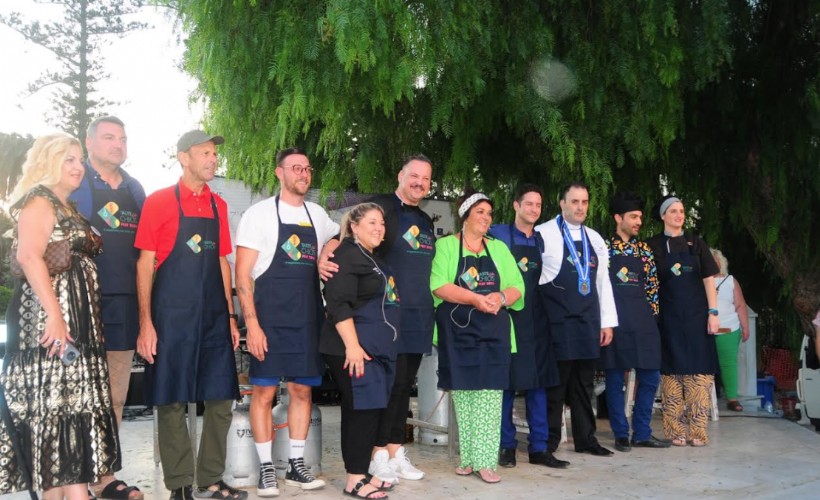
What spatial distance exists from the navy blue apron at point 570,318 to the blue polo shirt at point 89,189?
2319mm

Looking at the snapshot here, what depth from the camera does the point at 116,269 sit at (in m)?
3.66

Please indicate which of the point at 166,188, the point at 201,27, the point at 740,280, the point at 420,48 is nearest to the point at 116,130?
the point at 166,188

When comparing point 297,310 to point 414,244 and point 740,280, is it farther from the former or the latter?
point 740,280

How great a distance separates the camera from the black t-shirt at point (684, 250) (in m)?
5.25

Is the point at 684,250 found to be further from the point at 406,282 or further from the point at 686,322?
the point at 406,282

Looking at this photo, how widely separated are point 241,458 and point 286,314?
793mm

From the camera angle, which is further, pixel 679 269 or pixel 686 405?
pixel 686 405

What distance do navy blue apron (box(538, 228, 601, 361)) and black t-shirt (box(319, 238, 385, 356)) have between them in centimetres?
139

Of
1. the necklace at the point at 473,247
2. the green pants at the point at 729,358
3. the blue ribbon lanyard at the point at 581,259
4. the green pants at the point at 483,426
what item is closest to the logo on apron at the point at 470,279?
the necklace at the point at 473,247

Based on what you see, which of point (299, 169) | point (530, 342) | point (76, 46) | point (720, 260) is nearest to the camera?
point (299, 169)

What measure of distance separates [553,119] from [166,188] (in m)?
2.19

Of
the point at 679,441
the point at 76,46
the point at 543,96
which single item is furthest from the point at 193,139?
the point at 76,46

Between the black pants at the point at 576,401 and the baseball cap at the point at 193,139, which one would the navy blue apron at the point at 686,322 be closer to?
the black pants at the point at 576,401

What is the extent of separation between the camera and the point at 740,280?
8.45 metres
